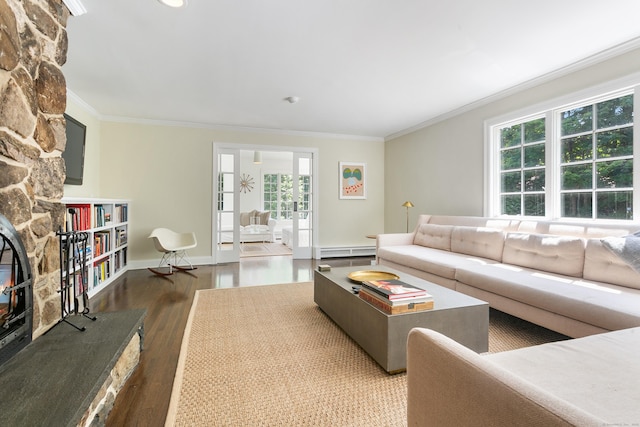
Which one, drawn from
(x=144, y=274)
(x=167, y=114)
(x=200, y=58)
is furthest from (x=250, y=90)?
(x=144, y=274)

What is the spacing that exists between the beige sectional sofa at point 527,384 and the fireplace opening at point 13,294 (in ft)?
5.50

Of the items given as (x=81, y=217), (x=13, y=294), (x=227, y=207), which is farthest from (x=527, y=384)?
(x=227, y=207)

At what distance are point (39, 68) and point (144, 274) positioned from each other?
3363 mm

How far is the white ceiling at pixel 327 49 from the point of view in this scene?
216cm

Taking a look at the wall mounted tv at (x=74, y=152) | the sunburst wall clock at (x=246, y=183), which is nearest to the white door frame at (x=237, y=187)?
the wall mounted tv at (x=74, y=152)

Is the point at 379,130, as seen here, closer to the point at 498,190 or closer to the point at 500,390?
the point at 498,190

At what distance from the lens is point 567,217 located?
10.5 feet

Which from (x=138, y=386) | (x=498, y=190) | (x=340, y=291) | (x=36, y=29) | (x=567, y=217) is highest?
(x=36, y=29)

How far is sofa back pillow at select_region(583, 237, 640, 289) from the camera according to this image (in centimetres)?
214

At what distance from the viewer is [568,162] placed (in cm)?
318

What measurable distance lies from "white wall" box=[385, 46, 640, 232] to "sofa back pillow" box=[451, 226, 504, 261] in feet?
2.09

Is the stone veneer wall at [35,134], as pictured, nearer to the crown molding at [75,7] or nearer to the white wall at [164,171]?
the crown molding at [75,7]

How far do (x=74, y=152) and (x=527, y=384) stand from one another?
14.7ft

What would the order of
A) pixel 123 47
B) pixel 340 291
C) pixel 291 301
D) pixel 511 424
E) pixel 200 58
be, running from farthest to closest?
pixel 291 301 → pixel 200 58 → pixel 123 47 → pixel 340 291 → pixel 511 424
